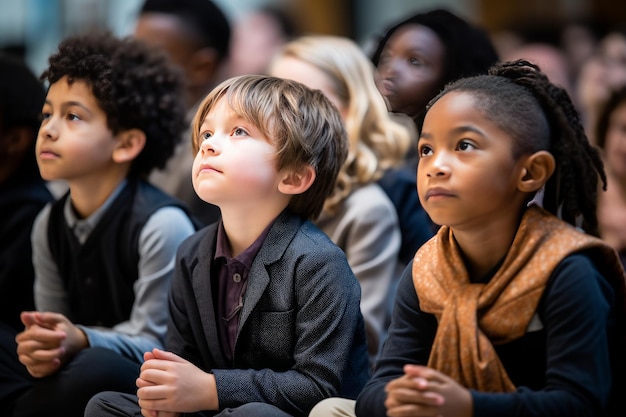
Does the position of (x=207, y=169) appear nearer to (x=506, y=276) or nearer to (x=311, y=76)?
(x=506, y=276)

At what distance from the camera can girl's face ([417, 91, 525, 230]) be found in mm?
1341

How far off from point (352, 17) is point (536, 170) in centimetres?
488

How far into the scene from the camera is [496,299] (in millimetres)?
1326

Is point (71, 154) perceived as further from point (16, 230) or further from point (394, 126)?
point (394, 126)

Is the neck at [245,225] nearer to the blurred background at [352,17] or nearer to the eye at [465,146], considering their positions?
the eye at [465,146]

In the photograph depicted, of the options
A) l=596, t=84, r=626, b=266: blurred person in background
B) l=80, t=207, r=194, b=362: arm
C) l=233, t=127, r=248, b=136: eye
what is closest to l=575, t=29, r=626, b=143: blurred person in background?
l=596, t=84, r=626, b=266: blurred person in background

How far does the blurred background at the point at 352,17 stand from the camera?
4.96 m

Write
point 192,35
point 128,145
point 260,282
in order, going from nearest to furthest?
point 260,282 < point 128,145 < point 192,35

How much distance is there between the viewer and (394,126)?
7.52ft

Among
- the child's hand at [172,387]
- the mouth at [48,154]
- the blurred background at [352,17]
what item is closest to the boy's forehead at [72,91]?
the mouth at [48,154]

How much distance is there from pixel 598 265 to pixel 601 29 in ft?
14.0

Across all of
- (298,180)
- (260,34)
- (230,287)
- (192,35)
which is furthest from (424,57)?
(260,34)

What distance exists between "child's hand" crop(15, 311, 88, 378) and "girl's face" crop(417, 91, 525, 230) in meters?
0.74

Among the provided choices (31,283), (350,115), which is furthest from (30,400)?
(350,115)
